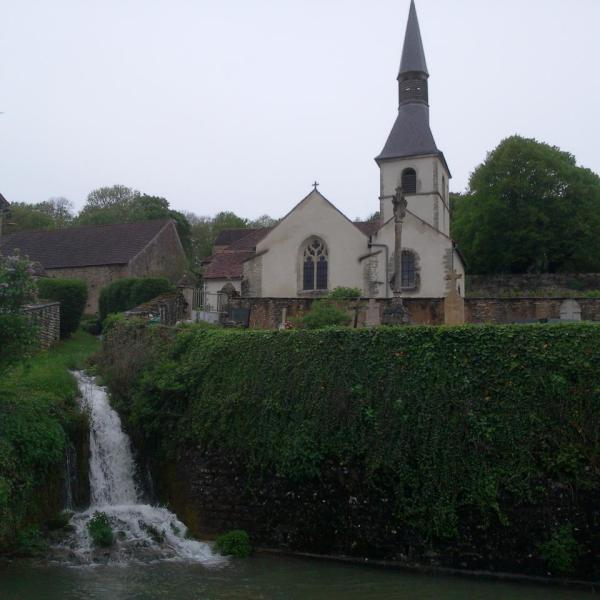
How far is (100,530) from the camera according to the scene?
39.3ft

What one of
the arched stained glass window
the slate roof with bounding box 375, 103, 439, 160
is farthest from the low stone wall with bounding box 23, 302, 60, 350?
the slate roof with bounding box 375, 103, 439, 160

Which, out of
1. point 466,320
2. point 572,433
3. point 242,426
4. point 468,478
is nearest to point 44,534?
point 242,426

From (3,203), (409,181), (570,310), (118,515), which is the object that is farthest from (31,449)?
(409,181)

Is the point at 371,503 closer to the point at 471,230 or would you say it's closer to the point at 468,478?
the point at 468,478

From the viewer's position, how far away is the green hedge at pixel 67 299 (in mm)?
23406

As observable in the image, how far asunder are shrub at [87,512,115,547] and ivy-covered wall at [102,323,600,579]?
5.71ft

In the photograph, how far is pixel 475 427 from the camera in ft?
37.6

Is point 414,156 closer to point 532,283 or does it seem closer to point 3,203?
point 532,283

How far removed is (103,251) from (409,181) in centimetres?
1670

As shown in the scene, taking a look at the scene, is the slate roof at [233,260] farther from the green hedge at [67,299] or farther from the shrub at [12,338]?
the shrub at [12,338]

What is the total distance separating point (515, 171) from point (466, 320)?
79.5ft

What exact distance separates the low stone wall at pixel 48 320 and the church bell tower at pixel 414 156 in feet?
59.9

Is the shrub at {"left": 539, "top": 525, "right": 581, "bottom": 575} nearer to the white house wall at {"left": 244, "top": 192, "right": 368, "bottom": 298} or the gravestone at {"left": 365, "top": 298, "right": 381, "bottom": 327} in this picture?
the gravestone at {"left": 365, "top": 298, "right": 381, "bottom": 327}

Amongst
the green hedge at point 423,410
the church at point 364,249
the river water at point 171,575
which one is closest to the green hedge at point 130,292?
the church at point 364,249
